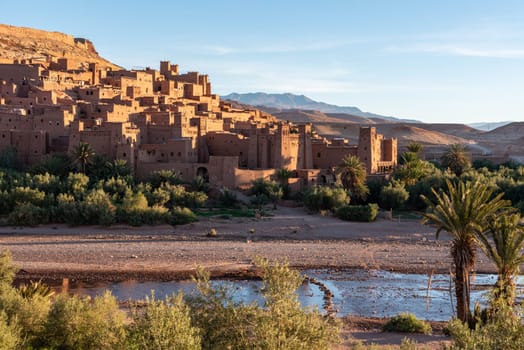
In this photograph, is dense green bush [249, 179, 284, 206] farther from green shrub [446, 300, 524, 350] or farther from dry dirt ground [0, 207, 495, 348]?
green shrub [446, 300, 524, 350]

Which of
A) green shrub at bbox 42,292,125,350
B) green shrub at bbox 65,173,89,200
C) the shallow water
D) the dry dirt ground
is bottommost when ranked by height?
the shallow water

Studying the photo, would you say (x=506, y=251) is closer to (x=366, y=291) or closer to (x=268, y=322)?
(x=268, y=322)

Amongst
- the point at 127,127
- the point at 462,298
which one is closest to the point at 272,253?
the point at 462,298

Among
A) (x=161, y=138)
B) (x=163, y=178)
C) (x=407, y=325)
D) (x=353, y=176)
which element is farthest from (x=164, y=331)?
(x=161, y=138)

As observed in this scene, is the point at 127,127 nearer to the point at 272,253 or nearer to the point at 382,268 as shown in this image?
the point at 272,253

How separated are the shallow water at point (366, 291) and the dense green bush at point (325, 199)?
379 inches

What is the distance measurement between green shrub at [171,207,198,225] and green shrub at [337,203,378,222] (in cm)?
698

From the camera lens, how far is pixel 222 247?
2422cm

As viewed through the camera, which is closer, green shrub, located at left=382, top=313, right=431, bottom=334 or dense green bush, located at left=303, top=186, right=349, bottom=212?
green shrub, located at left=382, top=313, right=431, bottom=334

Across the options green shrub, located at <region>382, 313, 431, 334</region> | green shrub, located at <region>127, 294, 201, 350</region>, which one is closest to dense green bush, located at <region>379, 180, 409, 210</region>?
green shrub, located at <region>382, 313, 431, 334</region>

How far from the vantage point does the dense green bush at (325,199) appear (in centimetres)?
3047

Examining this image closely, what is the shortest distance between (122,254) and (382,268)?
30.5 feet

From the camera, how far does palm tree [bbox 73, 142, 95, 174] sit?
31466mm

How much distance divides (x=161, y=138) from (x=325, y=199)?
9798mm
